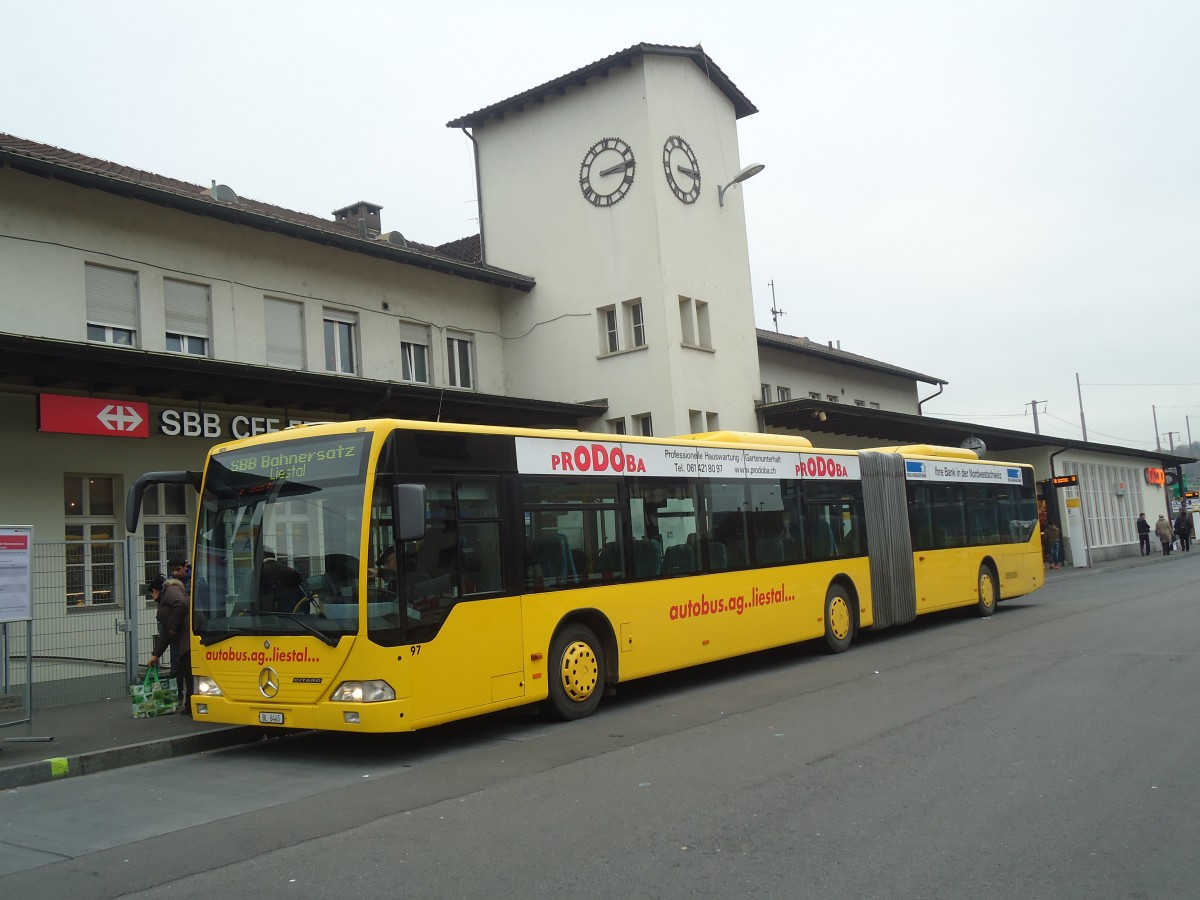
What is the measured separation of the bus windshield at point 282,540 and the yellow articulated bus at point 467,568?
0.06 feet

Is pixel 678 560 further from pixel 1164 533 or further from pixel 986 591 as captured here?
pixel 1164 533

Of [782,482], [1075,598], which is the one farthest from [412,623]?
[1075,598]

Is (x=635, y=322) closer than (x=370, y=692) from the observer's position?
No

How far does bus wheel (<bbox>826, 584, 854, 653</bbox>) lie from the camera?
1505 centimetres

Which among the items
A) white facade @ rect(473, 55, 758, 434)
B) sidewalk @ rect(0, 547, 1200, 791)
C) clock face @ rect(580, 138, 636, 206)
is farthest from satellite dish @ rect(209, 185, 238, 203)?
sidewalk @ rect(0, 547, 1200, 791)

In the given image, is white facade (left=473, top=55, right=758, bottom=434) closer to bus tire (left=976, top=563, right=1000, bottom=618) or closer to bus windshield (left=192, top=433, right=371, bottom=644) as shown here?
bus tire (left=976, top=563, right=1000, bottom=618)

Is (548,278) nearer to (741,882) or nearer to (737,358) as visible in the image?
(737,358)

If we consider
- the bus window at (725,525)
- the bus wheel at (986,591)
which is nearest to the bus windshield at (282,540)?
the bus window at (725,525)

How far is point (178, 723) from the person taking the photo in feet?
35.8

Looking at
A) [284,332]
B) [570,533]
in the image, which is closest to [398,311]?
[284,332]

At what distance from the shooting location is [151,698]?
11414 millimetres

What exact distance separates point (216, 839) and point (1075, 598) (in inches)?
827

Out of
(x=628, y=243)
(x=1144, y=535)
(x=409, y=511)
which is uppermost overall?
(x=628, y=243)

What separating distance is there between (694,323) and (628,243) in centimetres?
239
